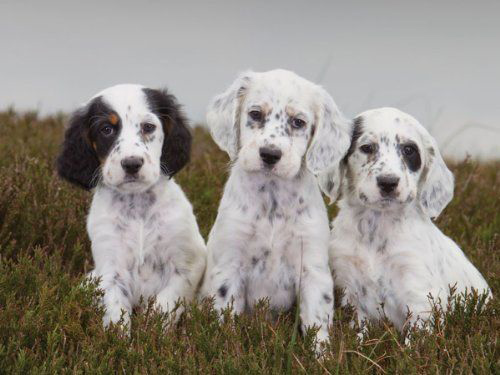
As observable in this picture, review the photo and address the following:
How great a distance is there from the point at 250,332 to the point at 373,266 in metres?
1.04

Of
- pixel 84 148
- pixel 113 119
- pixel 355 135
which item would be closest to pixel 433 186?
pixel 355 135

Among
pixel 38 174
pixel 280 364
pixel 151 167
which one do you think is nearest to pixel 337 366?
pixel 280 364

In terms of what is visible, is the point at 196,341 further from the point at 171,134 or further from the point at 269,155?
the point at 171,134

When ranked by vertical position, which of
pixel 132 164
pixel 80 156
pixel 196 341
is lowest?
pixel 196 341

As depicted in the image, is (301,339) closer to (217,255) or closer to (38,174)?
(217,255)

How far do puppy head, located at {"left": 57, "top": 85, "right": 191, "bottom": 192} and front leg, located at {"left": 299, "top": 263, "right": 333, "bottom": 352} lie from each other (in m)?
1.32

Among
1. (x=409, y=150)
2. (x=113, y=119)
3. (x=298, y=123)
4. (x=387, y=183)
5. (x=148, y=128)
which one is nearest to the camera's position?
(x=387, y=183)

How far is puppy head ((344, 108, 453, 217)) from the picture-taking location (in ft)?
16.5

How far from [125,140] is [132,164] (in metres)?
0.24

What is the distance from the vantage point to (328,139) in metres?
5.16

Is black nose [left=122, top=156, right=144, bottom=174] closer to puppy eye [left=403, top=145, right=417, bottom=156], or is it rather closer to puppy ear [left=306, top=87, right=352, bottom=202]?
puppy ear [left=306, top=87, right=352, bottom=202]

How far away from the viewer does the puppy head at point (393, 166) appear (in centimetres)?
503

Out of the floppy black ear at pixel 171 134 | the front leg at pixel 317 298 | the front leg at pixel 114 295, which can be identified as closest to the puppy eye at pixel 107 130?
the floppy black ear at pixel 171 134

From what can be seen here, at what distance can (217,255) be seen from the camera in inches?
209
